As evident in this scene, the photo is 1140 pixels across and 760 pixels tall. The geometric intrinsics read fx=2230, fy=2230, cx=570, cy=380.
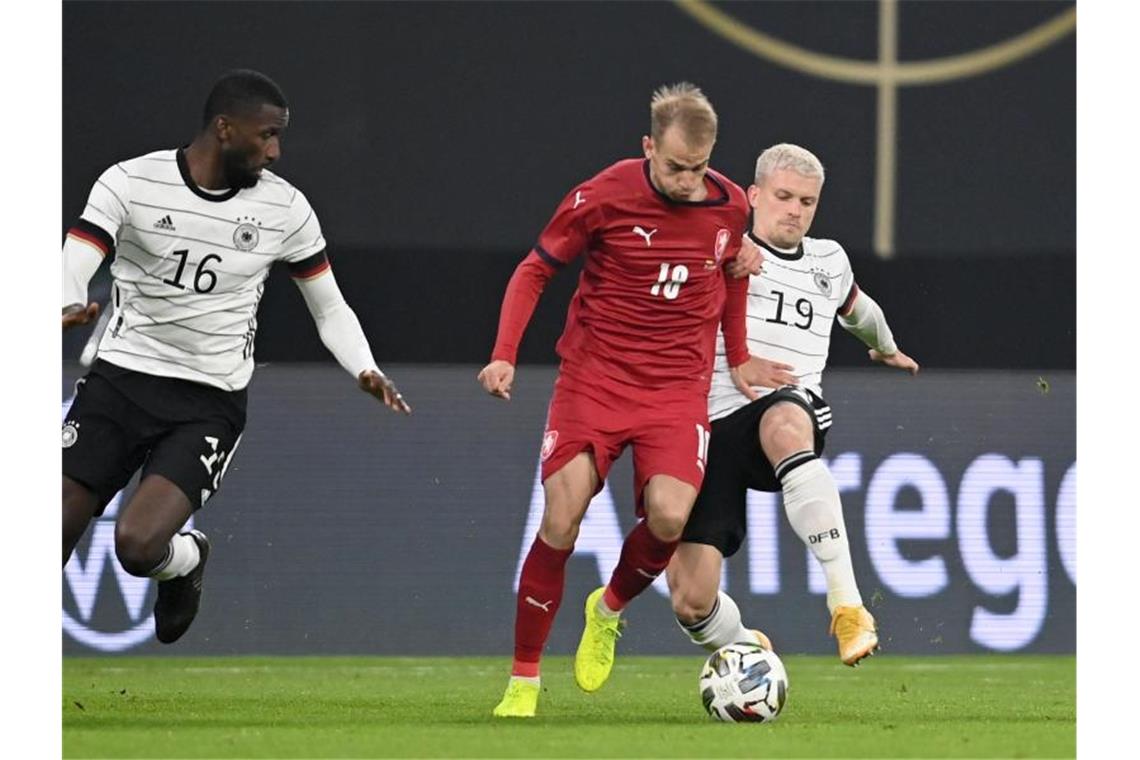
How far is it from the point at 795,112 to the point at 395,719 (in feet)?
15.7

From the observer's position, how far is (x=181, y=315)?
672cm

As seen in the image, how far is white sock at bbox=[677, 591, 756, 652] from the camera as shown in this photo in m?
7.47

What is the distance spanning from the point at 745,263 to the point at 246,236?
5.06 feet

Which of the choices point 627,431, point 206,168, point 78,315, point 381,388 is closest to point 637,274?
point 627,431

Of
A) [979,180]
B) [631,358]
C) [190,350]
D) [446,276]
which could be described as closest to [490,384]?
[631,358]

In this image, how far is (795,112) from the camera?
416 inches

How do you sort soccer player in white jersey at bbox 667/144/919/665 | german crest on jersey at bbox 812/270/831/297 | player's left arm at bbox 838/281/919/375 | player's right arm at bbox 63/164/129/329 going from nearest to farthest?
player's right arm at bbox 63/164/129/329 → soccer player in white jersey at bbox 667/144/919/665 → german crest on jersey at bbox 812/270/831/297 → player's left arm at bbox 838/281/919/375

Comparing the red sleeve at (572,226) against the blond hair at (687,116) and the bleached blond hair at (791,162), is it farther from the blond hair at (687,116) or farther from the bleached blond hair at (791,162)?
the bleached blond hair at (791,162)

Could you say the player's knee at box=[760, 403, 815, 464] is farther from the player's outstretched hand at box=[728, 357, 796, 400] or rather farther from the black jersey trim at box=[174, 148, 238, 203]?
the black jersey trim at box=[174, 148, 238, 203]

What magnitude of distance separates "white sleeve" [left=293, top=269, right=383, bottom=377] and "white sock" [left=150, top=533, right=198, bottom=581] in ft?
2.58

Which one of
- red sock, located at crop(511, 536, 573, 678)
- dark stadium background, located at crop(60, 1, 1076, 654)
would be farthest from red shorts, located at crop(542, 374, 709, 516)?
dark stadium background, located at crop(60, 1, 1076, 654)

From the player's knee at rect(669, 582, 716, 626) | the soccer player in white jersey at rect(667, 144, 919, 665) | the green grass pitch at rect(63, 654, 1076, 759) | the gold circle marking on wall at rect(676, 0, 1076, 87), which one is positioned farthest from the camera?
the gold circle marking on wall at rect(676, 0, 1076, 87)

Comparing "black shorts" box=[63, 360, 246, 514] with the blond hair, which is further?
"black shorts" box=[63, 360, 246, 514]

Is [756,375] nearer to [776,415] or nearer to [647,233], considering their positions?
[776,415]
